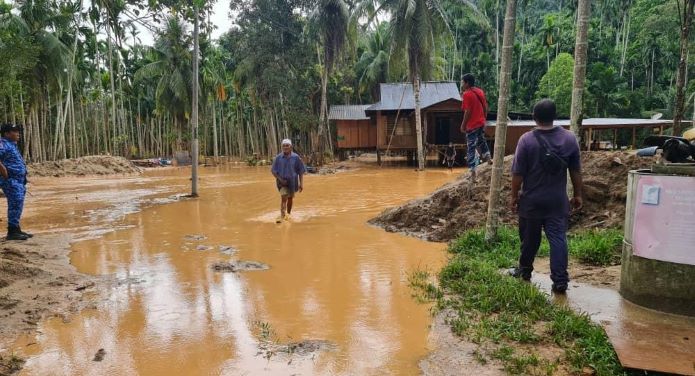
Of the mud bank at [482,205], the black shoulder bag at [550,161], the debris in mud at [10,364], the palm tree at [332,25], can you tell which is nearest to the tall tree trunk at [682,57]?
the mud bank at [482,205]

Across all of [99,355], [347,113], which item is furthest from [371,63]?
[99,355]

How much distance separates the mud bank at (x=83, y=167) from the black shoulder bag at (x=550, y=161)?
22.9 m

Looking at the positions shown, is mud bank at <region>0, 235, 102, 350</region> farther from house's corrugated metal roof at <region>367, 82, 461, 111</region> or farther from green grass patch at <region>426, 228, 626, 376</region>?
house's corrugated metal roof at <region>367, 82, 461, 111</region>

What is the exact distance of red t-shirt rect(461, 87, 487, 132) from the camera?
7957mm

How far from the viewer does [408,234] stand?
755 centimetres


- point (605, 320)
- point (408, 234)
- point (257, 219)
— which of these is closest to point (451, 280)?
point (605, 320)

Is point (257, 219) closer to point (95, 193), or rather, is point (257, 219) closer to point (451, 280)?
point (451, 280)

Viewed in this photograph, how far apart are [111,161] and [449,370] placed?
2589cm

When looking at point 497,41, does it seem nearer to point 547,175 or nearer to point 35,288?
point 547,175

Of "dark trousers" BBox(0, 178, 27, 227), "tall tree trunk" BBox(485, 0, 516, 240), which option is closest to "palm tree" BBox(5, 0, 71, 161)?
"dark trousers" BBox(0, 178, 27, 227)

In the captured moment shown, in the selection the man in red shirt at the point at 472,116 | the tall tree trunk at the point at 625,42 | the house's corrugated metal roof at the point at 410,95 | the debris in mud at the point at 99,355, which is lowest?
the debris in mud at the point at 99,355

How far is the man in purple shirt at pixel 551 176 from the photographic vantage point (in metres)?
4.11

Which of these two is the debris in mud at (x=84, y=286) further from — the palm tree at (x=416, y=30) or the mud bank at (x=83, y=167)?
the mud bank at (x=83, y=167)

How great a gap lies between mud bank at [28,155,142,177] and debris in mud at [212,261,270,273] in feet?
63.8
